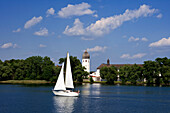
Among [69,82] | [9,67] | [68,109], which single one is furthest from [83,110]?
[9,67]

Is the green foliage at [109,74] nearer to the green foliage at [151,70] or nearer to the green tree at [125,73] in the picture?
the green tree at [125,73]

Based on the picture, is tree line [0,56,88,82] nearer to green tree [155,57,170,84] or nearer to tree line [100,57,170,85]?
tree line [100,57,170,85]

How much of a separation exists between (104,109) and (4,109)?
20.0 m

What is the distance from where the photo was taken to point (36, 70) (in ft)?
608

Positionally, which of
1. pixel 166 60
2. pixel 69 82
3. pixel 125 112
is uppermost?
pixel 166 60

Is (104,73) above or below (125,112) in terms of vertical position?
above

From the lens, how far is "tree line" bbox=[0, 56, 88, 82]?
17938 cm

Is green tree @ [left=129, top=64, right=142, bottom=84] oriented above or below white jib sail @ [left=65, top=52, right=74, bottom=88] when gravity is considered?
above

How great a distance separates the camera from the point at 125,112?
51594mm

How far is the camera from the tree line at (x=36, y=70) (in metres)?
179

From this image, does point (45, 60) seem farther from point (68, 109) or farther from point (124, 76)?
point (68, 109)

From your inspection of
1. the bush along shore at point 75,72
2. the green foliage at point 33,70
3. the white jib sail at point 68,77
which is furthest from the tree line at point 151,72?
the white jib sail at point 68,77

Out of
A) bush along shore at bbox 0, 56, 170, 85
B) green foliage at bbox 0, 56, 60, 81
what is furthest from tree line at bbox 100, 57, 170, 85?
green foliage at bbox 0, 56, 60, 81

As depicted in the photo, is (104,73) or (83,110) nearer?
(83,110)
